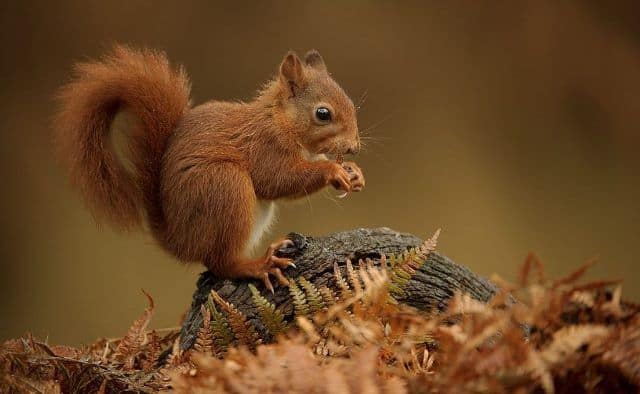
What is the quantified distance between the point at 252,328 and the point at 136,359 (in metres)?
0.44

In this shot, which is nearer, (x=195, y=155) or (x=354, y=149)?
(x=195, y=155)

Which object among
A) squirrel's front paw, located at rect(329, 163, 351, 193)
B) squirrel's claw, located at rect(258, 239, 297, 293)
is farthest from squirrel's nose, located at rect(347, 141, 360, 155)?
squirrel's claw, located at rect(258, 239, 297, 293)

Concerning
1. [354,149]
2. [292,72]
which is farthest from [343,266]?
[292,72]

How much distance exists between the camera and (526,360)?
696 millimetres

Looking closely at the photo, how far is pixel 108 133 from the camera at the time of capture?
1.60 meters

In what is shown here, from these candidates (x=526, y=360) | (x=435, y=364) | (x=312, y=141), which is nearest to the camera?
(x=526, y=360)

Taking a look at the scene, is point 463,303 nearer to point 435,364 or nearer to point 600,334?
point 600,334

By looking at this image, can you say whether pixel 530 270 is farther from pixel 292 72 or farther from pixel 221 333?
pixel 292 72

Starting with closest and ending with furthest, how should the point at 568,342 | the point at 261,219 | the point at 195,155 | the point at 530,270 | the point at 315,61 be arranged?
the point at 568,342 → the point at 530,270 → the point at 195,155 → the point at 261,219 → the point at 315,61

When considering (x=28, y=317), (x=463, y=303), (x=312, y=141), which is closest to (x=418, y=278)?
(x=312, y=141)

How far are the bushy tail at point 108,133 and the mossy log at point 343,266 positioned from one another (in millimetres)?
290

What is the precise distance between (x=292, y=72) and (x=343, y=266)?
0.57 m

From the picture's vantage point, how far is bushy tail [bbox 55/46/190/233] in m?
1.57

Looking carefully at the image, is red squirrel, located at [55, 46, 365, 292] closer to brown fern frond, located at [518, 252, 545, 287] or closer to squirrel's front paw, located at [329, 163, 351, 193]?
squirrel's front paw, located at [329, 163, 351, 193]
